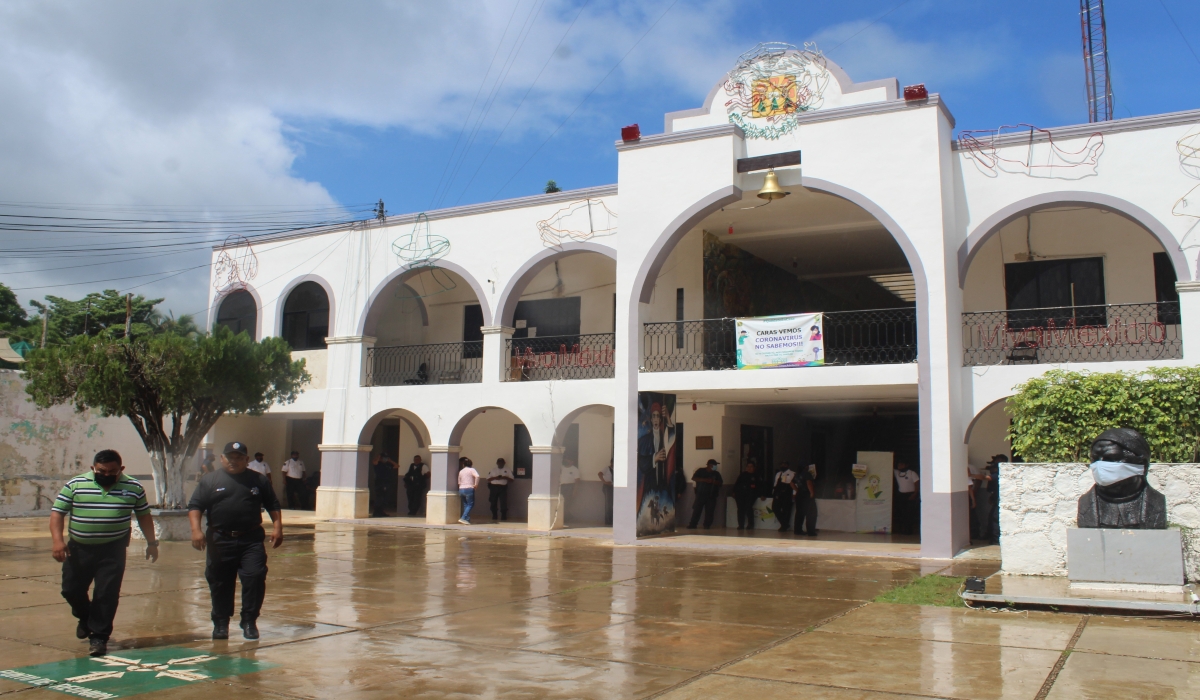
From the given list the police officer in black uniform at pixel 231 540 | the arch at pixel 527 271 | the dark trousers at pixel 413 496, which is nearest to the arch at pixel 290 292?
the dark trousers at pixel 413 496

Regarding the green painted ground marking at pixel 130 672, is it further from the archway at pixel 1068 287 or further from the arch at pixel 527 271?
the archway at pixel 1068 287

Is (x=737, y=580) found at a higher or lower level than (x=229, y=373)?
Result: lower

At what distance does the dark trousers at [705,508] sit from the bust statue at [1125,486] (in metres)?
9.22

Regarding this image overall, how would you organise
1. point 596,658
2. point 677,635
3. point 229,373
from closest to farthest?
point 596,658 < point 677,635 < point 229,373

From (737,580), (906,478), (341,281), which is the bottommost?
(737,580)

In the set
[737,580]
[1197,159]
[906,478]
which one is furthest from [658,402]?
[1197,159]

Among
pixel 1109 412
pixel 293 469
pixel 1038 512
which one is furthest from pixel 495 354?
pixel 1109 412

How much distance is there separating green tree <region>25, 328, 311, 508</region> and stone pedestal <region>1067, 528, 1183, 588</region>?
11565 millimetres

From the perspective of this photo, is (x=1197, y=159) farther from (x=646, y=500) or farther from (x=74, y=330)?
(x=74, y=330)

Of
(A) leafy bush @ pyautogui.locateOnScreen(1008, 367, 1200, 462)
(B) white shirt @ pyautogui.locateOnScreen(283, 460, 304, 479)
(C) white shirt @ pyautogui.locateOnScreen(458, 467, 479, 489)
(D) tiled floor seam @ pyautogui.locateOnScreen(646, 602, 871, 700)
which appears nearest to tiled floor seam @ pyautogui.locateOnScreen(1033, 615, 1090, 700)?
(D) tiled floor seam @ pyautogui.locateOnScreen(646, 602, 871, 700)

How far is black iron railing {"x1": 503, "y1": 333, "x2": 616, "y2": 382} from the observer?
18.3m

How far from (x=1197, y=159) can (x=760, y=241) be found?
7475mm

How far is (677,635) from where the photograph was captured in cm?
727

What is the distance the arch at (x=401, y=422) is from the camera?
1894cm
